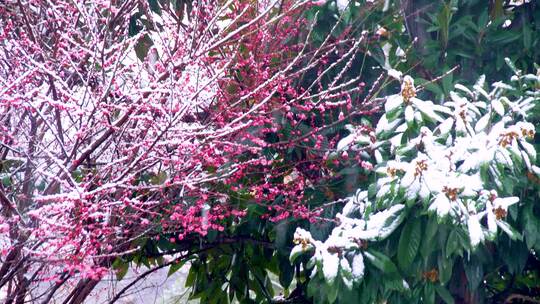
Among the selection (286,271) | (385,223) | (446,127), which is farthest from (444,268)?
(286,271)

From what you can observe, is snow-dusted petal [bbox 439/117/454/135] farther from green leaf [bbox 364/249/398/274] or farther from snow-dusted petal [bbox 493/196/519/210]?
green leaf [bbox 364/249/398/274]

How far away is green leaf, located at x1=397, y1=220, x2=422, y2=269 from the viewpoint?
10.9 ft

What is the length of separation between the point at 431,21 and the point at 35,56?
2.14 meters

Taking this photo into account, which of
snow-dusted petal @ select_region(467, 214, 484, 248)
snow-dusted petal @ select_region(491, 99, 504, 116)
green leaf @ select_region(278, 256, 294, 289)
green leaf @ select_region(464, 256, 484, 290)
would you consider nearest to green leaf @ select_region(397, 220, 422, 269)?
snow-dusted petal @ select_region(467, 214, 484, 248)

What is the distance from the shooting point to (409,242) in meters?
3.35

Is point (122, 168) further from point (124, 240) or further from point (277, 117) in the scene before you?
point (277, 117)

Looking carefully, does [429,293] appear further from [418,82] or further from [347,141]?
[418,82]

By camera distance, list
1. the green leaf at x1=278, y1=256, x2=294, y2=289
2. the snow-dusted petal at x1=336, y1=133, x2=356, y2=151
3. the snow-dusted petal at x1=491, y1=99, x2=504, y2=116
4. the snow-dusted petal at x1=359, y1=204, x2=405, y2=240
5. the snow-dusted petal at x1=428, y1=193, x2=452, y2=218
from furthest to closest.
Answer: the green leaf at x1=278, y1=256, x2=294, y2=289 < the snow-dusted petal at x1=336, y1=133, x2=356, y2=151 < the snow-dusted petal at x1=491, y1=99, x2=504, y2=116 < the snow-dusted petal at x1=359, y1=204, x2=405, y2=240 < the snow-dusted petal at x1=428, y1=193, x2=452, y2=218

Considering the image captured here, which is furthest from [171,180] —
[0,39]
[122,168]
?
[0,39]

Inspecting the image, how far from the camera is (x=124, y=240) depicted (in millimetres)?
3562

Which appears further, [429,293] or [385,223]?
[429,293]

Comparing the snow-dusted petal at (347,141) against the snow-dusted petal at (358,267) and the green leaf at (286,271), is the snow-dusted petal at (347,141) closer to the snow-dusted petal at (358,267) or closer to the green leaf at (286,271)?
the snow-dusted petal at (358,267)

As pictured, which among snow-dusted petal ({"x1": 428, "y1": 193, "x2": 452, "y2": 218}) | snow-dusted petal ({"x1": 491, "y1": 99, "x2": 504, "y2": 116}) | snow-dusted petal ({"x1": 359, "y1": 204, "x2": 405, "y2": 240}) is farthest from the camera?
snow-dusted petal ({"x1": 491, "y1": 99, "x2": 504, "y2": 116})

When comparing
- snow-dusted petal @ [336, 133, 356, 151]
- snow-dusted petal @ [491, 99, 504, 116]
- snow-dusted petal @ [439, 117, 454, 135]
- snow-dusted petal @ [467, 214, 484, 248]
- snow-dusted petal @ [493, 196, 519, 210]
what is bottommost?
snow-dusted petal @ [467, 214, 484, 248]
